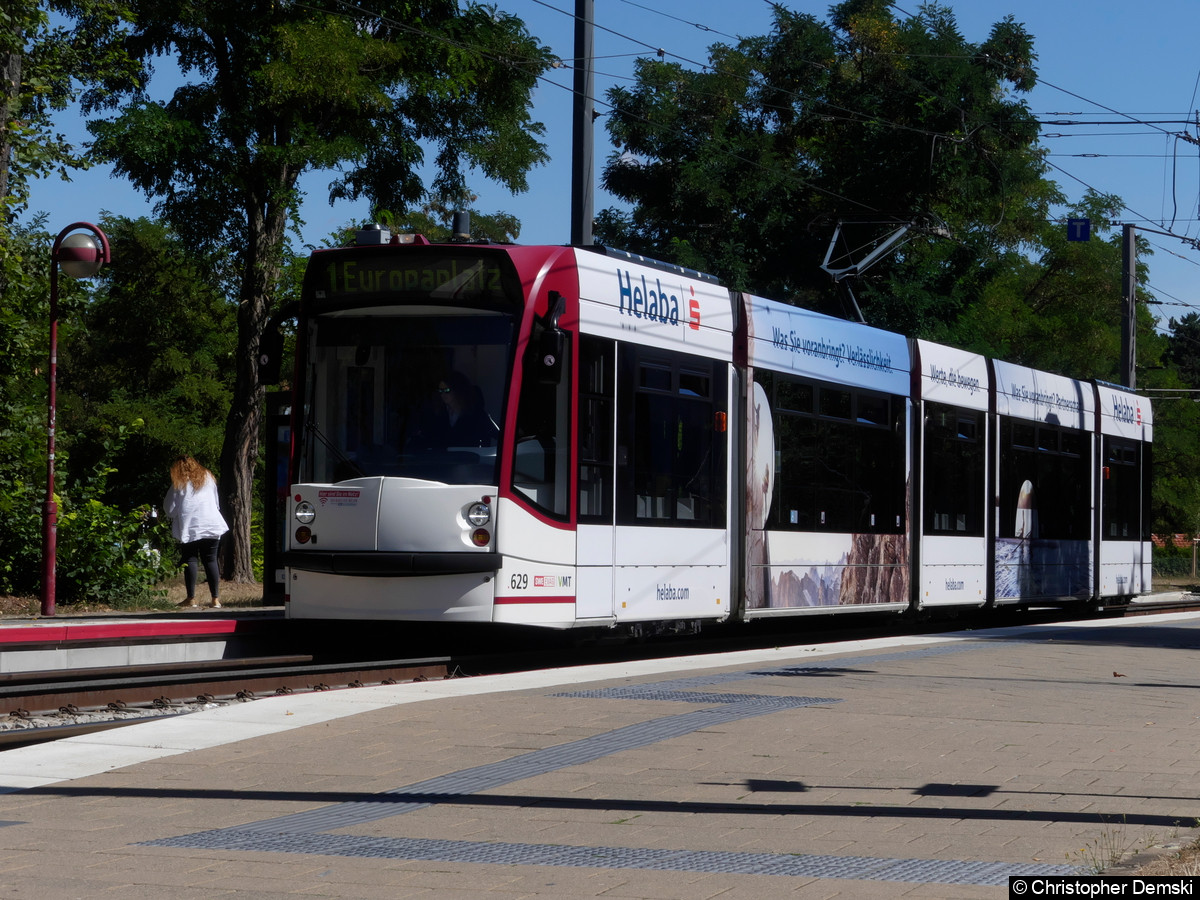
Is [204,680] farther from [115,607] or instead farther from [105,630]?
[115,607]

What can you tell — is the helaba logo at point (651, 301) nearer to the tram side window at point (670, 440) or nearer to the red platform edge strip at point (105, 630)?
the tram side window at point (670, 440)

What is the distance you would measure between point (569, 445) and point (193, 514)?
611 centimetres

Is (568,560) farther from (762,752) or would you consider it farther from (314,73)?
(314,73)

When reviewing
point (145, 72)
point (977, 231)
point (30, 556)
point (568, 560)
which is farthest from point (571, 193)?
point (977, 231)

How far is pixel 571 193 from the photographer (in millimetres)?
16391

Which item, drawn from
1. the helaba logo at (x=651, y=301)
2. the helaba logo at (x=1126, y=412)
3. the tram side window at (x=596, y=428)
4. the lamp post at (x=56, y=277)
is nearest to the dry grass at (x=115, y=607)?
the lamp post at (x=56, y=277)

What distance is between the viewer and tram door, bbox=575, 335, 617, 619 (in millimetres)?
12297

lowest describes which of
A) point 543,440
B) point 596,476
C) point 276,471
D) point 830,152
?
point 596,476

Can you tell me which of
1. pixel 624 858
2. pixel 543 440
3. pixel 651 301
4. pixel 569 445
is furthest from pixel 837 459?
pixel 624 858

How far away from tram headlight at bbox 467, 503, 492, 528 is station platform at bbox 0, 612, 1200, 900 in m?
1.45

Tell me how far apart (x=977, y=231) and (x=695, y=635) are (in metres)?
28.0

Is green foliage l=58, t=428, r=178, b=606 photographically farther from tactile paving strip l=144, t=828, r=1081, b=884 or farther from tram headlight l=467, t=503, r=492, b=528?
tactile paving strip l=144, t=828, r=1081, b=884

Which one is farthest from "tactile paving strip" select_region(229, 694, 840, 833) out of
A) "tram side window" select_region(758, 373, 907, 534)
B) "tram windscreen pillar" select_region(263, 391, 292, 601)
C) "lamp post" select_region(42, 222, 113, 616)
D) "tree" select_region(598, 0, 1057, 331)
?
"tree" select_region(598, 0, 1057, 331)

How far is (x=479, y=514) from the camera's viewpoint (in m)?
11.6
